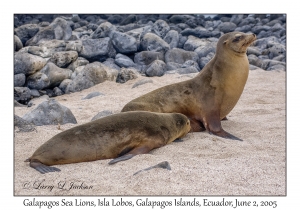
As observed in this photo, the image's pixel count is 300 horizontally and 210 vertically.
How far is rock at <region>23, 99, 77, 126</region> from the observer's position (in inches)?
251

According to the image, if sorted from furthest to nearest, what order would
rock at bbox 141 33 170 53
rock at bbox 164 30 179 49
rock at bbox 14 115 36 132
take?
rock at bbox 164 30 179 49 → rock at bbox 141 33 170 53 → rock at bbox 14 115 36 132

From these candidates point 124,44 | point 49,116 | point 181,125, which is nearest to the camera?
point 181,125

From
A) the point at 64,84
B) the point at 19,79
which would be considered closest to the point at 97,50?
the point at 64,84

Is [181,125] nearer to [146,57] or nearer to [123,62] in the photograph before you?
[123,62]

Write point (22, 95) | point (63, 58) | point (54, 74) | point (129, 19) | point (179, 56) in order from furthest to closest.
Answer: point (129, 19), point (179, 56), point (63, 58), point (54, 74), point (22, 95)

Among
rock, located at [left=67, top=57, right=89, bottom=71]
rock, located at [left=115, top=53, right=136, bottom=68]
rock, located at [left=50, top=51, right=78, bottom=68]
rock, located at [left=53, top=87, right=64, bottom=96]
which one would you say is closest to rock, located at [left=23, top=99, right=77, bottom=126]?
rock, located at [left=53, top=87, right=64, bottom=96]

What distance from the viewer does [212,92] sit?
19.9 ft

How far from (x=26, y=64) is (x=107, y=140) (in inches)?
287

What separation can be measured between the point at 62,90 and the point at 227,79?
6315 millimetres

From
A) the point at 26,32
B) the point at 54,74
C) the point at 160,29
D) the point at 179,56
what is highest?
the point at 160,29

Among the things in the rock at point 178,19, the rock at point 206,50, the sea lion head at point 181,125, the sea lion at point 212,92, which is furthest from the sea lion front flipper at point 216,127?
the rock at point 178,19

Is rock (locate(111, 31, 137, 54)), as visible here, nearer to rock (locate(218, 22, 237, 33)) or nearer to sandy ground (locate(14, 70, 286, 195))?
sandy ground (locate(14, 70, 286, 195))

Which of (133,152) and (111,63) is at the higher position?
(111,63)

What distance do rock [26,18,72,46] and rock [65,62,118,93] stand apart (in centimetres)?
569
